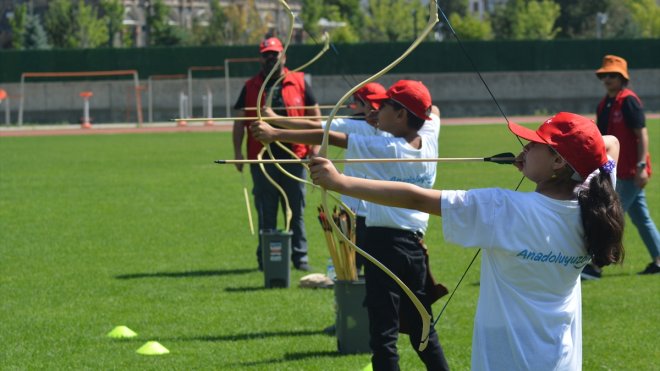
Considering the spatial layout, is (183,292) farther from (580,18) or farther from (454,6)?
(454,6)


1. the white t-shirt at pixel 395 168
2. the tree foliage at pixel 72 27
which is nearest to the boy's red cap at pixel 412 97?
the white t-shirt at pixel 395 168

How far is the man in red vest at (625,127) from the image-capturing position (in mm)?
9867

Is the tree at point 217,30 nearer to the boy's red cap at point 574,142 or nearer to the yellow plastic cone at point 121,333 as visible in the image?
the yellow plastic cone at point 121,333

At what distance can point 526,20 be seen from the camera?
69.4m

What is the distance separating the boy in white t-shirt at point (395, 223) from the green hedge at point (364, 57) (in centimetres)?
4140

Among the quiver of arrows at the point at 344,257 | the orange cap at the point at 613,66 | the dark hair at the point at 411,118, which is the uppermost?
the orange cap at the point at 613,66

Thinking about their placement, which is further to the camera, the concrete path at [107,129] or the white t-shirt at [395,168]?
the concrete path at [107,129]

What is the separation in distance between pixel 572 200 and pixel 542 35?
66.5m

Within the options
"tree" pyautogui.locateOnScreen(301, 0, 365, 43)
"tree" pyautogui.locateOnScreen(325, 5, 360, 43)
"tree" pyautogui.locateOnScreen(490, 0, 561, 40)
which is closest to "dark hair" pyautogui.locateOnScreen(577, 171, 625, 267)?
"tree" pyautogui.locateOnScreen(325, 5, 360, 43)

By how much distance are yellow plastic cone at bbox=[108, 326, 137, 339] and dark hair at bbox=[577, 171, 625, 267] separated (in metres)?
4.76

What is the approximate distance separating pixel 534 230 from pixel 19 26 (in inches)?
2677

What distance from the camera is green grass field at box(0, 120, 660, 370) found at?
756 cm

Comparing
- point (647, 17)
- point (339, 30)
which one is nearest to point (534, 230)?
point (339, 30)

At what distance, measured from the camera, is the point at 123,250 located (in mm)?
12352
